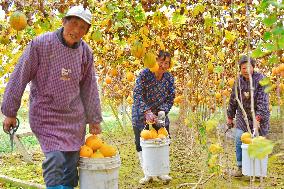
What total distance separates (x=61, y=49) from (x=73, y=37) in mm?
131

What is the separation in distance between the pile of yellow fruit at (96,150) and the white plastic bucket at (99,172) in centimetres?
5

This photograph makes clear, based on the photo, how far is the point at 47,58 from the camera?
3.25 metres

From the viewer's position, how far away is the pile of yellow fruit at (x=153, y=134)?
192 inches

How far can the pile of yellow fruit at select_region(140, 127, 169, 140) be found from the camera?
4.88 meters

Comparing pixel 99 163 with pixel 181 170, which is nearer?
pixel 99 163

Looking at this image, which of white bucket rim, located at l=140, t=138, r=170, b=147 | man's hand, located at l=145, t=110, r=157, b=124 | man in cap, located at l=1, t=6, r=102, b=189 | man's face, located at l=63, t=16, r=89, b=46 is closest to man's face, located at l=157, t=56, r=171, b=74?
man's hand, located at l=145, t=110, r=157, b=124

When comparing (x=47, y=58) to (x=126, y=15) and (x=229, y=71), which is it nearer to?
(x=126, y=15)

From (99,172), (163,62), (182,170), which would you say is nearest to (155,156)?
(163,62)

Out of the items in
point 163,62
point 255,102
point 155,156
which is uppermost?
point 163,62

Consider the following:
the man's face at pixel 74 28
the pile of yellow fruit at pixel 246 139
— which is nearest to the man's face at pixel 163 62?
the pile of yellow fruit at pixel 246 139

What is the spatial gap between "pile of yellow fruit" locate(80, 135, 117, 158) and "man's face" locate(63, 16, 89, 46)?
31.2 inches

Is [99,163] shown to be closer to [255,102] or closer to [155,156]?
[155,156]

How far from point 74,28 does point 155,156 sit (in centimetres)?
219

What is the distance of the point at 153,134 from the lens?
4.91m
